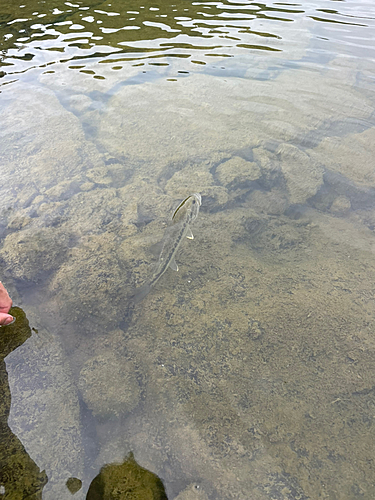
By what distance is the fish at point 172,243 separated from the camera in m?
3.78

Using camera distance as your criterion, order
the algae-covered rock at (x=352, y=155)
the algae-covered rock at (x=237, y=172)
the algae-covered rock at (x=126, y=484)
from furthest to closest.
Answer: the algae-covered rock at (x=352, y=155)
the algae-covered rock at (x=237, y=172)
the algae-covered rock at (x=126, y=484)

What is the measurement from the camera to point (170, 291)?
12.6 ft

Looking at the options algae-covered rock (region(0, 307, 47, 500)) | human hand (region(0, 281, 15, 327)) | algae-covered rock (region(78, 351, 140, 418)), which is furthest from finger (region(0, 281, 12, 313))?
algae-covered rock (region(78, 351, 140, 418))

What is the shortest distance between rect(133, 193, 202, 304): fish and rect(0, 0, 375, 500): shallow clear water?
110mm

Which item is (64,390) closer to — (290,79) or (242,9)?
(290,79)

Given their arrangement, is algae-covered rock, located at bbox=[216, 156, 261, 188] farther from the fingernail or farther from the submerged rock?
the fingernail

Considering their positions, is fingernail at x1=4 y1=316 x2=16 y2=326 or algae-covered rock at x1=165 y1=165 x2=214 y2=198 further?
algae-covered rock at x1=165 y1=165 x2=214 y2=198

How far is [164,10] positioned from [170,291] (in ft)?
37.1

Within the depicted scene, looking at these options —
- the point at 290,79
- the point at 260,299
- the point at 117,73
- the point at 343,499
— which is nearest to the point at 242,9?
the point at 290,79

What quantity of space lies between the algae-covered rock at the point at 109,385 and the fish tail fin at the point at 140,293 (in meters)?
0.65

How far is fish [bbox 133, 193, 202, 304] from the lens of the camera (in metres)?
→ 3.78

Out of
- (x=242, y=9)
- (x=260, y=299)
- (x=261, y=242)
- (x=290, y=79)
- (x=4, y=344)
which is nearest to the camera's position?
(x=4, y=344)

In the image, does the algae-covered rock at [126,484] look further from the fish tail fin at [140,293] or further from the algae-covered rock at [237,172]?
the algae-covered rock at [237,172]

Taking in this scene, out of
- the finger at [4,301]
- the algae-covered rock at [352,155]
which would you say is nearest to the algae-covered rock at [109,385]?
the finger at [4,301]
